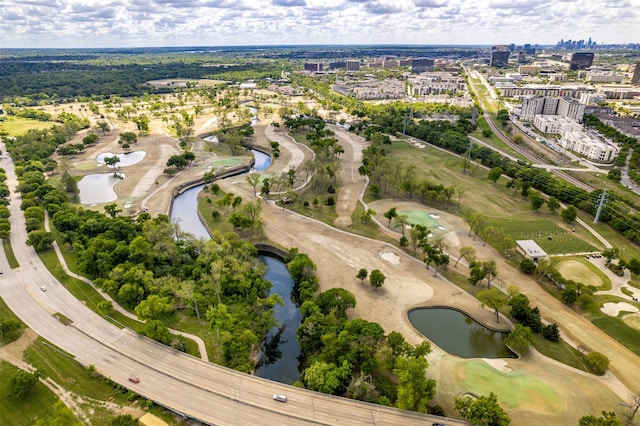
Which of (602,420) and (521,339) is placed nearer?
(602,420)

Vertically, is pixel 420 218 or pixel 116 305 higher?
pixel 116 305

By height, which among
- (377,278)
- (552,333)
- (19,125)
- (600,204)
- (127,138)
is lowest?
(552,333)

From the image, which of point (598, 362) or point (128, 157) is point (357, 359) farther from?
point (128, 157)

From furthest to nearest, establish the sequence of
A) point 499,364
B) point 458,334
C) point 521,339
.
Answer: point 458,334 → point 499,364 → point 521,339

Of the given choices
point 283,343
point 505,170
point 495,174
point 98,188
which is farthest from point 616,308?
point 98,188

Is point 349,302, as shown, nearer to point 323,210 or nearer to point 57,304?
point 323,210

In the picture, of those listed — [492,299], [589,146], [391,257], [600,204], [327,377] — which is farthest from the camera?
[589,146]

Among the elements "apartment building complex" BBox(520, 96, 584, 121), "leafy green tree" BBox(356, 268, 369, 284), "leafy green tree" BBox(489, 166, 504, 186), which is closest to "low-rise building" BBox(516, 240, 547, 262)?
"leafy green tree" BBox(356, 268, 369, 284)

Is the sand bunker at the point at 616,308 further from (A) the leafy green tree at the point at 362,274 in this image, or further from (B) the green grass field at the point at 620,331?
(A) the leafy green tree at the point at 362,274
